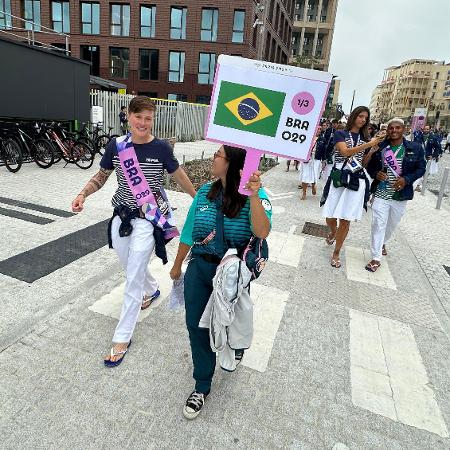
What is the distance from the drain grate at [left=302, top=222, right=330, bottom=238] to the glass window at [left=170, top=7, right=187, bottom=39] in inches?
1210

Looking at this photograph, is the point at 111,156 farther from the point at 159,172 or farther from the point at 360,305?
the point at 360,305

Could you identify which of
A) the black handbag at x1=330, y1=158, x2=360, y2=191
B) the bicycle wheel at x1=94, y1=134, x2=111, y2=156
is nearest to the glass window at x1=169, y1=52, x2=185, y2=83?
the bicycle wheel at x1=94, y1=134, x2=111, y2=156

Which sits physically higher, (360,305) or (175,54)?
(175,54)

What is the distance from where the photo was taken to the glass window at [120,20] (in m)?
31.7

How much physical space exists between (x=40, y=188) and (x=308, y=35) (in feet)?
244

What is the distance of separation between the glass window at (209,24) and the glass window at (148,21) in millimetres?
4487

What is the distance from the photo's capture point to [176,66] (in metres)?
33.2

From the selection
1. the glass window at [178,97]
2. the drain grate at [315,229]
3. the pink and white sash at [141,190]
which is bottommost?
the drain grate at [315,229]

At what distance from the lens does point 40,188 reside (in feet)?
25.8

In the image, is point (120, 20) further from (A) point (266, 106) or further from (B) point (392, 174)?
(A) point (266, 106)

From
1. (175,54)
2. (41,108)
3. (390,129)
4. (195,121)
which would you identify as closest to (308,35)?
(175,54)

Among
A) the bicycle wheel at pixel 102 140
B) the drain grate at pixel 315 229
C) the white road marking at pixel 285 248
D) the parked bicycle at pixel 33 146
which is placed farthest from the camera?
the bicycle wheel at pixel 102 140

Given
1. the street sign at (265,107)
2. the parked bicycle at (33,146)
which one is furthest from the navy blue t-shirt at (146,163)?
the parked bicycle at (33,146)

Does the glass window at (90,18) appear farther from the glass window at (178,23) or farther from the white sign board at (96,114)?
the white sign board at (96,114)
